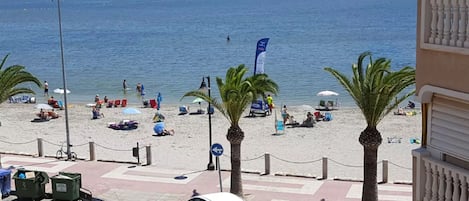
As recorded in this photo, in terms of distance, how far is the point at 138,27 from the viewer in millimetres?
142375

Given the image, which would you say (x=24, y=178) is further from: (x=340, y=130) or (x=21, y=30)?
(x=21, y=30)

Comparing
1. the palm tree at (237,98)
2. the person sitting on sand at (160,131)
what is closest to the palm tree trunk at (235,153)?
A: the palm tree at (237,98)

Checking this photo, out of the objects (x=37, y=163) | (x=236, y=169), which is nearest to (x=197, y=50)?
(x=37, y=163)

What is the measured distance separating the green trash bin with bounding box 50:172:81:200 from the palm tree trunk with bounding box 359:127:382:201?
8.26 m

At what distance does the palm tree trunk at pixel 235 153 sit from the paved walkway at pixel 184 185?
0.80 meters

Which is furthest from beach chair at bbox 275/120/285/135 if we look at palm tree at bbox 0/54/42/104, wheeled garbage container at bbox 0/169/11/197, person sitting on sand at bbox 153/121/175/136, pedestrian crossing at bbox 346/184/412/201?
wheeled garbage container at bbox 0/169/11/197

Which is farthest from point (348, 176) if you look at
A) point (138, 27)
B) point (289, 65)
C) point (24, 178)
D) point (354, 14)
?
point (354, 14)

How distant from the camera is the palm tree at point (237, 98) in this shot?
20594 millimetres

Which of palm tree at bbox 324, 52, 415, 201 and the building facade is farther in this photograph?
palm tree at bbox 324, 52, 415, 201

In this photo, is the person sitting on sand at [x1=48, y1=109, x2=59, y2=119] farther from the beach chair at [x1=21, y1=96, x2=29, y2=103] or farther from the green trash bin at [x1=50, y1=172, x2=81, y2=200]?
the green trash bin at [x1=50, y1=172, x2=81, y2=200]

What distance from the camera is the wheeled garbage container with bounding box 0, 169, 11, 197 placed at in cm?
2128

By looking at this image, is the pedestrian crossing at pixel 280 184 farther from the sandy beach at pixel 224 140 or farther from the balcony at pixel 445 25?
the balcony at pixel 445 25

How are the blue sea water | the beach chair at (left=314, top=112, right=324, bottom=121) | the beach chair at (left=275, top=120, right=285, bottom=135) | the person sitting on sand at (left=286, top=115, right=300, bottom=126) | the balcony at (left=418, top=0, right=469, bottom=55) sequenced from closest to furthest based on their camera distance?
the balcony at (left=418, top=0, right=469, bottom=55) < the beach chair at (left=275, top=120, right=285, bottom=135) < the person sitting on sand at (left=286, top=115, right=300, bottom=126) < the beach chair at (left=314, top=112, right=324, bottom=121) < the blue sea water

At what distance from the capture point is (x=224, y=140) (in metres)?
34.7
